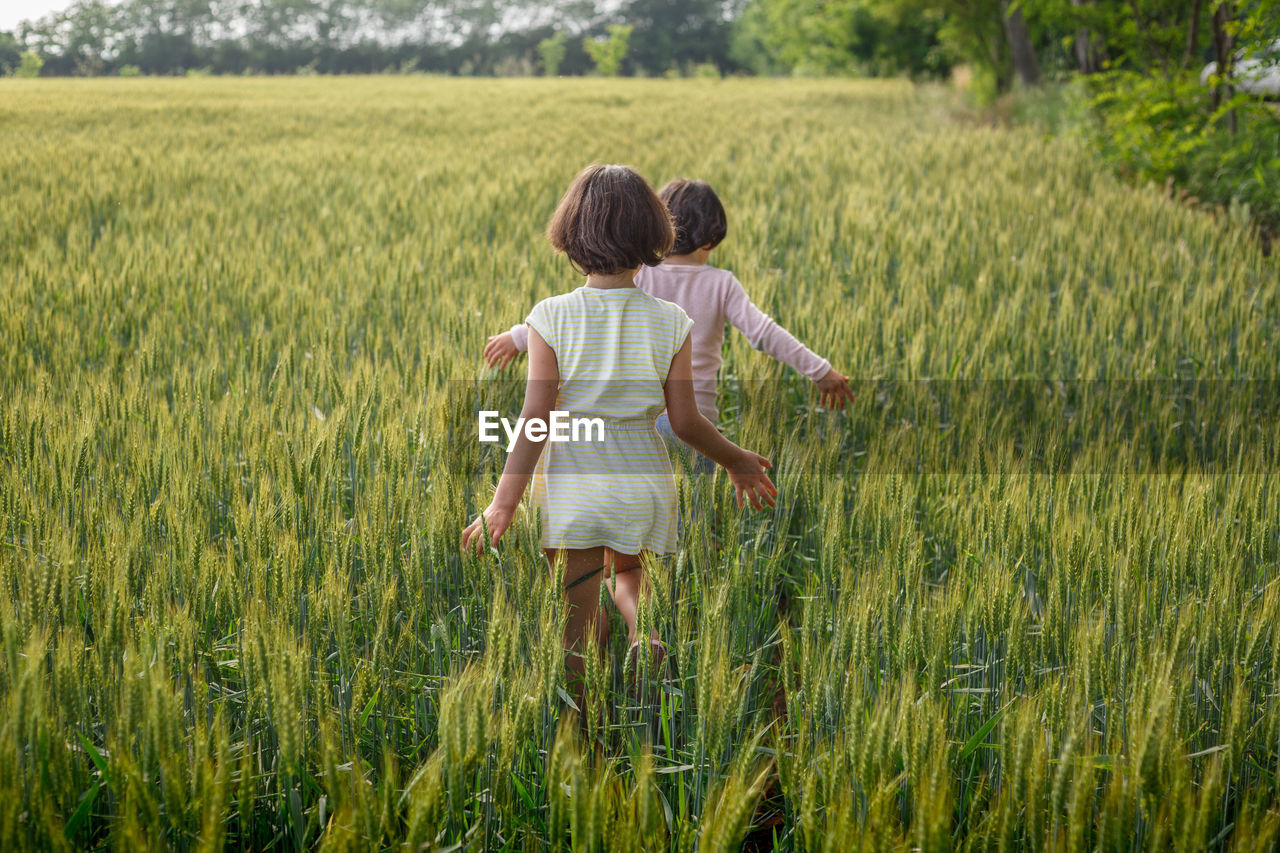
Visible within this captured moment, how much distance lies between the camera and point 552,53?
52156mm

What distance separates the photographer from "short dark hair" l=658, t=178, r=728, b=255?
7.12 feet

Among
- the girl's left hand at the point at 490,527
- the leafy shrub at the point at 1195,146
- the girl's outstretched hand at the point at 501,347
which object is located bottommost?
the girl's left hand at the point at 490,527

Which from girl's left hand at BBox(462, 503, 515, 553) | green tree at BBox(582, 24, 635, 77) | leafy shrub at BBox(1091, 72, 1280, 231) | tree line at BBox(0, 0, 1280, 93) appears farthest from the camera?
green tree at BBox(582, 24, 635, 77)

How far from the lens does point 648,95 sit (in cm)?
2214

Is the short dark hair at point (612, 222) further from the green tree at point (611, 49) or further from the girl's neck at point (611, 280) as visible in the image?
the green tree at point (611, 49)

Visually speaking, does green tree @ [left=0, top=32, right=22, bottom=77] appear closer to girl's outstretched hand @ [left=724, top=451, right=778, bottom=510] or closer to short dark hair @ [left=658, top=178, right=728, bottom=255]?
short dark hair @ [left=658, top=178, right=728, bottom=255]

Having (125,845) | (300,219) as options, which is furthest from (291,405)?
(300,219)

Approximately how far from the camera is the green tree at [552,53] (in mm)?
51906

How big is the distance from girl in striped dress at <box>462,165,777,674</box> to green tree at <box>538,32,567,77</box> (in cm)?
5339

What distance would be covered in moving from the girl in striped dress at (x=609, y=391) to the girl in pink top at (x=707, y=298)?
1.67ft

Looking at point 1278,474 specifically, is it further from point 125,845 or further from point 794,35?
point 794,35

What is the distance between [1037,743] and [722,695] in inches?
14.0

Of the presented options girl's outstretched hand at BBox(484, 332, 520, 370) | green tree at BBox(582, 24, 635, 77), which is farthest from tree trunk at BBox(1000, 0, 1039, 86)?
green tree at BBox(582, 24, 635, 77)

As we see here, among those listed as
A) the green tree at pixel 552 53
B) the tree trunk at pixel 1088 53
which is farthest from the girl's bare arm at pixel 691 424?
the green tree at pixel 552 53
